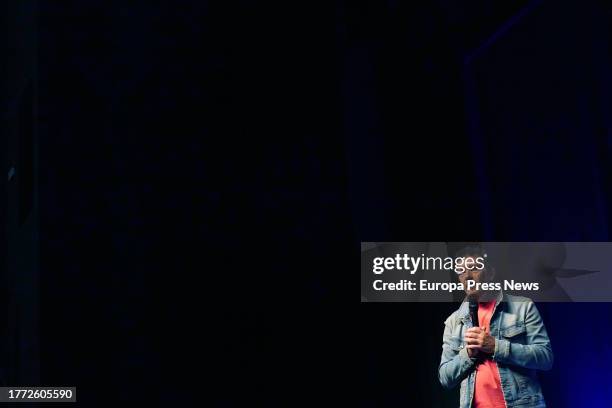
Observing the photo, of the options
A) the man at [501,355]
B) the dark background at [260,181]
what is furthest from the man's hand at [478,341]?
the dark background at [260,181]

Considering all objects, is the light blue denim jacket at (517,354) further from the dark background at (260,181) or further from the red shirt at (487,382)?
the dark background at (260,181)

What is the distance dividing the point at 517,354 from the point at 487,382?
22 centimetres

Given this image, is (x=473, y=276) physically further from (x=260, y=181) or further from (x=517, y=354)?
(x=260, y=181)

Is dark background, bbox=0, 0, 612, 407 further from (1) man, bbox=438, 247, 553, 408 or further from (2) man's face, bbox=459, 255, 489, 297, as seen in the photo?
(1) man, bbox=438, 247, 553, 408

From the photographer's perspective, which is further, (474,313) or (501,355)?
(474,313)

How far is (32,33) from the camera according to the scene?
6020mm

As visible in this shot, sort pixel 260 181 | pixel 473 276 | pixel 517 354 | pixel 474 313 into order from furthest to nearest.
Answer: pixel 260 181 → pixel 473 276 → pixel 474 313 → pixel 517 354

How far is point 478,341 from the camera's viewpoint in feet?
13.2

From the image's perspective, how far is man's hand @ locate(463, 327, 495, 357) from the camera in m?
3.98

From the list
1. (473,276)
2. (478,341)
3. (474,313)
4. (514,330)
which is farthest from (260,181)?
(514,330)

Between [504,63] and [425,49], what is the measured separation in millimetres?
700

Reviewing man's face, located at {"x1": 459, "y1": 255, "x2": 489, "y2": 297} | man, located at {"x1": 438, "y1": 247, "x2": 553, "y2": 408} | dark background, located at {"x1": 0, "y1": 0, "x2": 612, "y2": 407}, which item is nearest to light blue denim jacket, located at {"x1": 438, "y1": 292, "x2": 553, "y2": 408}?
man, located at {"x1": 438, "y1": 247, "x2": 553, "y2": 408}

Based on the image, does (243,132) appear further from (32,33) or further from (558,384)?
(558,384)

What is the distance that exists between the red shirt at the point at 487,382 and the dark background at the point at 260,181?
1083mm
